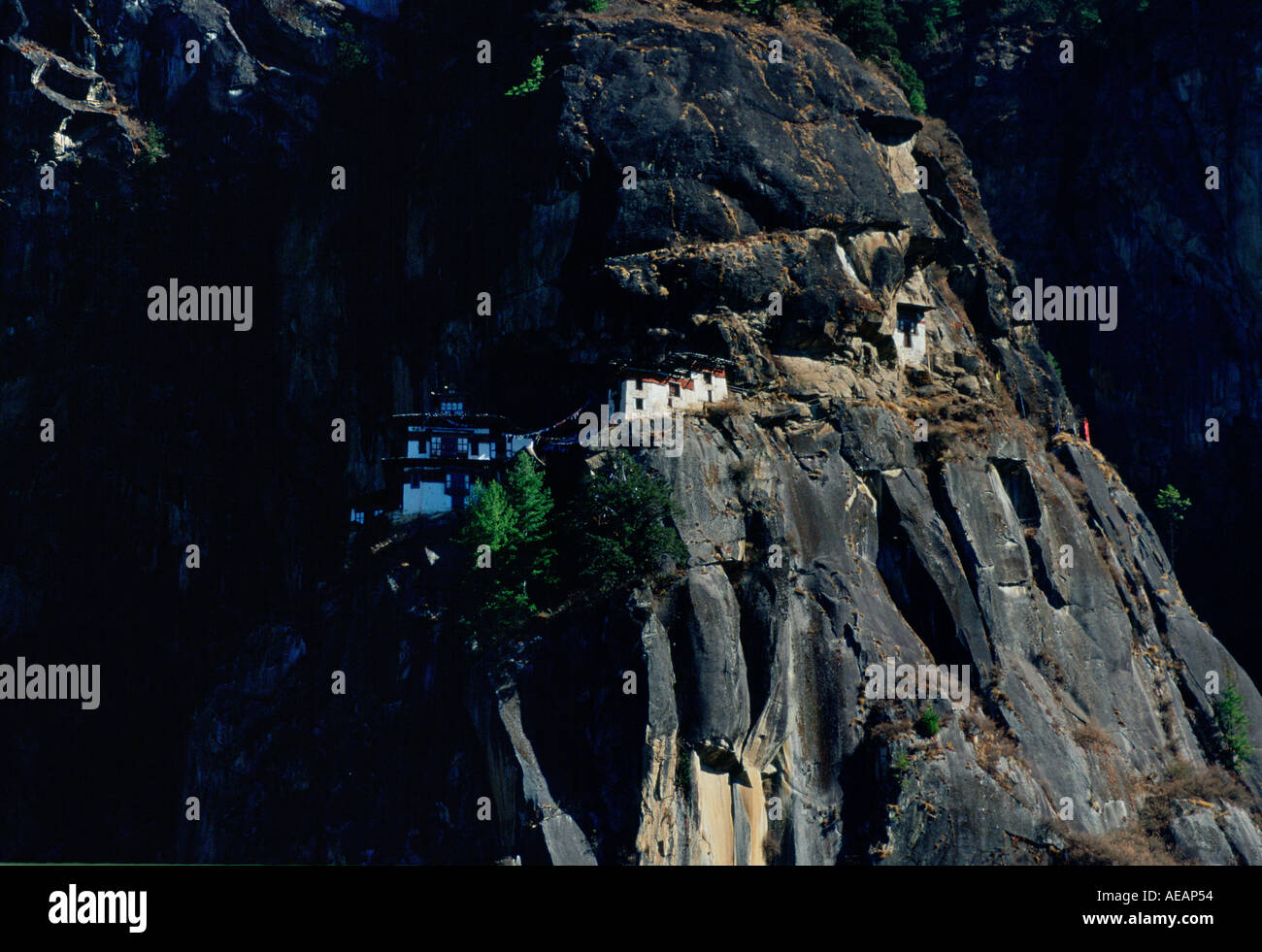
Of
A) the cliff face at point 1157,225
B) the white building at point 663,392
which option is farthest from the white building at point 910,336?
the cliff face at point 1157,225

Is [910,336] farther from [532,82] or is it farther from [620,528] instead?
[620,528]

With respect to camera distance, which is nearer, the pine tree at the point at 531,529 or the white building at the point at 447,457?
the pine tree at the point at 531,529

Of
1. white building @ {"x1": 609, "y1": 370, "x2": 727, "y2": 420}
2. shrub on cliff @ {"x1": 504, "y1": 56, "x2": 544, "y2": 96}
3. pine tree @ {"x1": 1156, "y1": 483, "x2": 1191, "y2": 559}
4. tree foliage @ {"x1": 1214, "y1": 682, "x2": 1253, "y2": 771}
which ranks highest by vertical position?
shrub on cliff @ {"x1": 504, "y1": 56, "x2": 544, "y2": 96}

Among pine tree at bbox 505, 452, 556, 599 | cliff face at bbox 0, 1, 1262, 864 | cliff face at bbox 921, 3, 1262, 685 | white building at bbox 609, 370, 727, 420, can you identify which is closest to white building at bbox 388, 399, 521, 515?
cliff face at bbox 0, 1, 1262, 864

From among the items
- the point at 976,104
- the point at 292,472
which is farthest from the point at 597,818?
the point at 976,104

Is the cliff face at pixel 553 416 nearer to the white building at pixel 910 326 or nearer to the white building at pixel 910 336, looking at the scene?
the white building at pixel 910 326

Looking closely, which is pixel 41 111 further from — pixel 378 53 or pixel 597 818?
pixel 597 818

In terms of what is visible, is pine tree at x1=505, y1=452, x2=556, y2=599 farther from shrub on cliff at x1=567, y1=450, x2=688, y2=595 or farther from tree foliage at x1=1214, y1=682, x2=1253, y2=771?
tree foliage at x1=1214, y1=682, x2=1253, y2=771

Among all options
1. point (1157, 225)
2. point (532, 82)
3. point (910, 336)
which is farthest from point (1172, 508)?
point (532, 82)

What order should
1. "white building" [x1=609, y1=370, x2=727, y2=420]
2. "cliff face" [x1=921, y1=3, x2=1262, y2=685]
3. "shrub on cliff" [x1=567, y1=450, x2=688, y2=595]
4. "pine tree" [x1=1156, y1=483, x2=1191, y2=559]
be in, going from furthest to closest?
1. "cliff face" [x1=921, y1=3, x2=1262, y2=685]
2. "pine tree" [x1=1156, y1=483, x2=1191, y2=559]
3. "white building" [x1=609, y1=370, x2=727, y2=420]
4. "shrub on cliff" [x1=567, y1=450, x2=688, y2=595]
